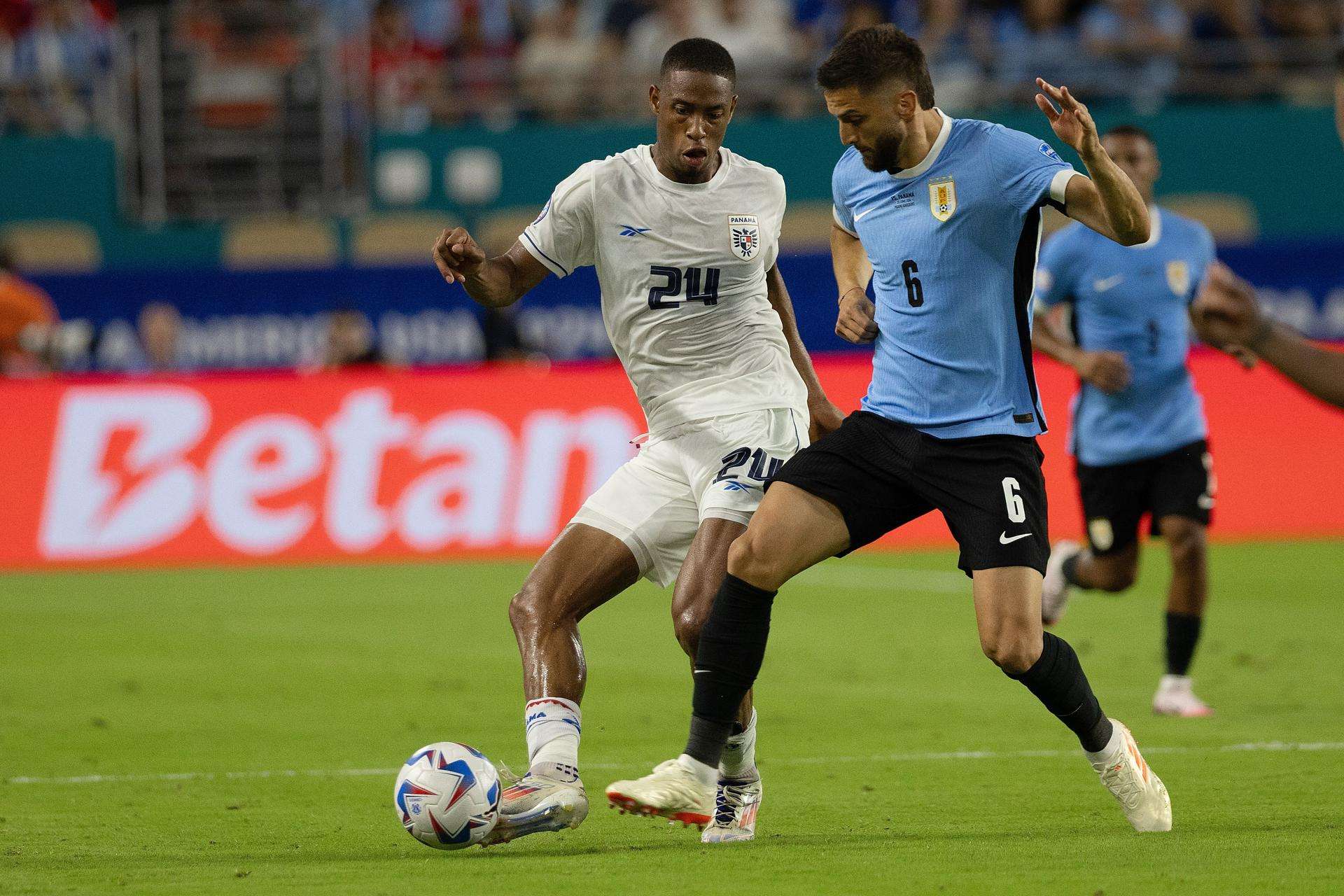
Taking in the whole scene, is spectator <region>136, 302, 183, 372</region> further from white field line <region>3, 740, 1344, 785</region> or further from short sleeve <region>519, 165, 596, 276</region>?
short sleeve <region>519, 165, 596, 276</region>

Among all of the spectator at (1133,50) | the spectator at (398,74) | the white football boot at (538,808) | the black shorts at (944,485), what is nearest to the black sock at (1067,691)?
the black shorts at (944,485)

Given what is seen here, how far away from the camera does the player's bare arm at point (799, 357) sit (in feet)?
21.7

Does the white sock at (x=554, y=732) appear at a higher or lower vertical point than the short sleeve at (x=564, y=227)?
lower

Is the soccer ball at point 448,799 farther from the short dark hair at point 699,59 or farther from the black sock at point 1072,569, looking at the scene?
the black sock at point 1072,569

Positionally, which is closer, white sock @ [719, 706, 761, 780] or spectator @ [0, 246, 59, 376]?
white sock @ [719, 706, 761, 780]

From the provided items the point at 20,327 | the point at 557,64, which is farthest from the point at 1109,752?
the point at 557,64

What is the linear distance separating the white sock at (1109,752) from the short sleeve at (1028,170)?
5.24 ft

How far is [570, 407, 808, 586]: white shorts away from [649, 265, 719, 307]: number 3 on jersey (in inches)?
15.5

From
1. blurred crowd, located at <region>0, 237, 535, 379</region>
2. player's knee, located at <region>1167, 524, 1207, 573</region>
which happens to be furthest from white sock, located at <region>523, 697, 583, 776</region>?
blurred crowd, located at <region>0, 237, 535, 379</region>

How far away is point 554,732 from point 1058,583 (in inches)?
193

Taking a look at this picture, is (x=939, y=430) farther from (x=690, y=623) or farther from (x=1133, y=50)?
(x=1133, y=50)

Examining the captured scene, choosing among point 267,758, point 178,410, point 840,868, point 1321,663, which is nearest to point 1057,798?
point 840,868

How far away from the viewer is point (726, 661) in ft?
19.3

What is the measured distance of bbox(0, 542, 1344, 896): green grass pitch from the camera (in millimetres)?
5594
